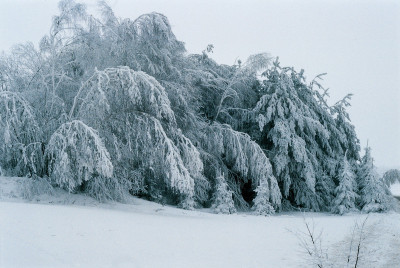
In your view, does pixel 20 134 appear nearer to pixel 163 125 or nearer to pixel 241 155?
pixel 163 125

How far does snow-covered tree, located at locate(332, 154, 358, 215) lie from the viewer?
55.8ft

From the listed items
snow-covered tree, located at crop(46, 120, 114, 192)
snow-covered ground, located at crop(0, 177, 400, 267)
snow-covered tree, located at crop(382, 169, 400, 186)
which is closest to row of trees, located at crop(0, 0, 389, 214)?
snow-covered tree, located at crop(46, 120, 114, 192)

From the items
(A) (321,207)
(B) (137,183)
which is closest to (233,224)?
(B) (137,183)

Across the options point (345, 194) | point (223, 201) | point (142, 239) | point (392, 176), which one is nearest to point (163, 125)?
point (223, 201)

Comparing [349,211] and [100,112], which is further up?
[100,112]

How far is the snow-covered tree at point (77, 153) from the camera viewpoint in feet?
36.2

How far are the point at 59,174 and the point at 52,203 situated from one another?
39.2 inches

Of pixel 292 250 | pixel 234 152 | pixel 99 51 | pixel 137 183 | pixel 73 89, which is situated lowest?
pixel 292 250

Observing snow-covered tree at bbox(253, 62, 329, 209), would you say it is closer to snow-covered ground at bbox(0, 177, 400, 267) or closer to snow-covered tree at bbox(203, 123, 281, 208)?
snow-covered tree at bbox(203, 123, 281, 208)

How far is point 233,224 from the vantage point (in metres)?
11.6

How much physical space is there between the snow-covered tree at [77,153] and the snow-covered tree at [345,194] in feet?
34.5

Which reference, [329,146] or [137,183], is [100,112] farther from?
[329,146]

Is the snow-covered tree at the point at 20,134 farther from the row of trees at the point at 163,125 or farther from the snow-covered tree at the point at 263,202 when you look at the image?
the snow-covered tree at the point at 263,202

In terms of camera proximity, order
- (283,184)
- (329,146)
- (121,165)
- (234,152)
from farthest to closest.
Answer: (329,146), (283,184), (234,152), (121,165)
